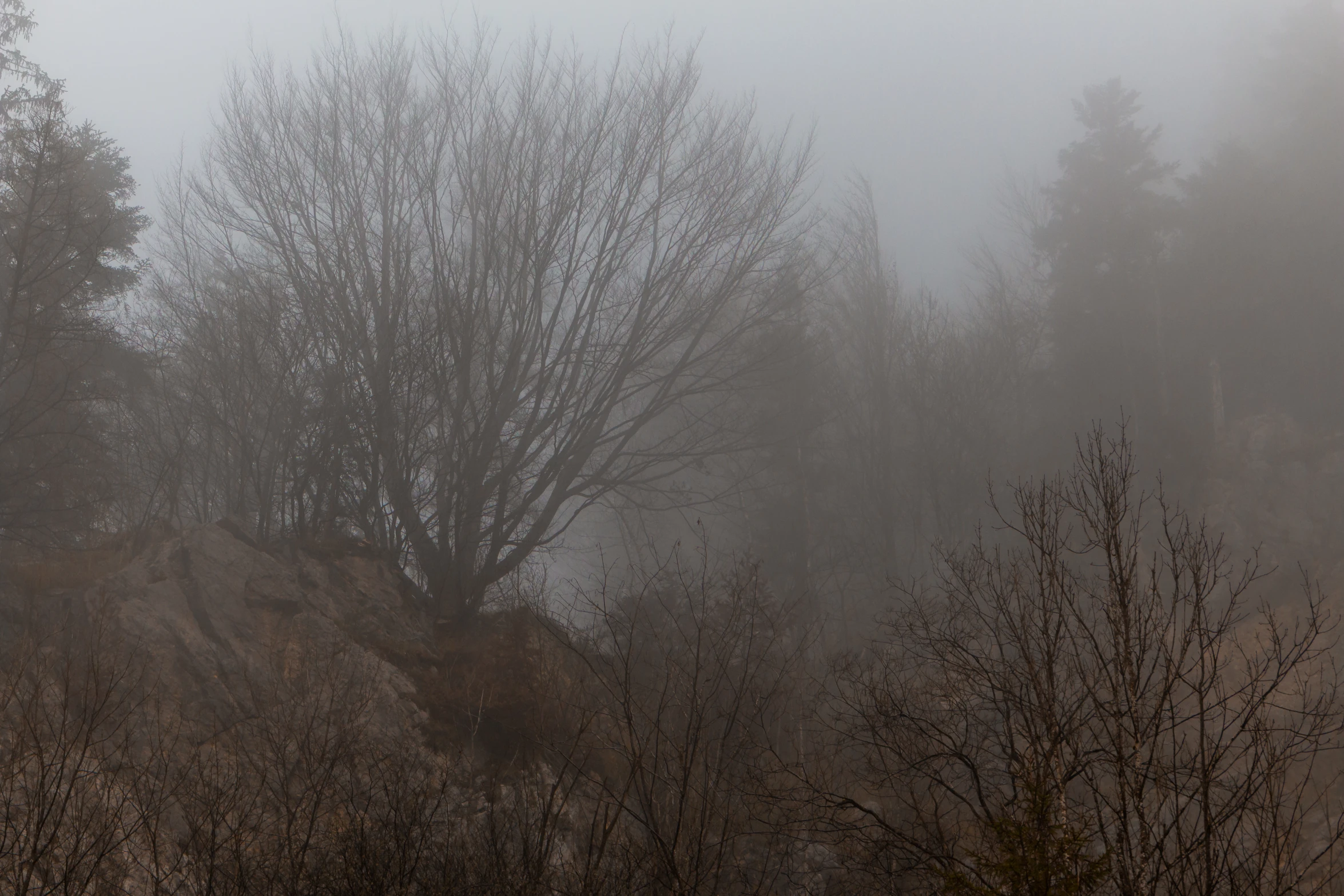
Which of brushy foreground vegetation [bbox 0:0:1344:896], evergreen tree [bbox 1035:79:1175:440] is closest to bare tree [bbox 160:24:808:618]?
brushy foreground vegetation [bbox 0:0:1344:896]

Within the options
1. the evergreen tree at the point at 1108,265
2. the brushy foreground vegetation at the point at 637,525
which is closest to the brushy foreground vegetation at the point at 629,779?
the brushy foreground vegetation at the point at 637,525

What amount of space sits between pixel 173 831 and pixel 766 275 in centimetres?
1138

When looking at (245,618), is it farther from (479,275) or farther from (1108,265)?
(1108,265)

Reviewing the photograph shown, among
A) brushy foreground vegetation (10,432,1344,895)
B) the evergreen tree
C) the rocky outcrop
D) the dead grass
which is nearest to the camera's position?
brushy foreground vegetation (10,432,1344,895)

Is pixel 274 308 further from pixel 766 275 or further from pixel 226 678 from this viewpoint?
pixel 766 275

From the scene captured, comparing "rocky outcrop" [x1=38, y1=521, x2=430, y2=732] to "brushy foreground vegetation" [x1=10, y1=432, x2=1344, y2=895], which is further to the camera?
"rocky outcrop" [x1=38, y1=521, x2=430, y2=732]

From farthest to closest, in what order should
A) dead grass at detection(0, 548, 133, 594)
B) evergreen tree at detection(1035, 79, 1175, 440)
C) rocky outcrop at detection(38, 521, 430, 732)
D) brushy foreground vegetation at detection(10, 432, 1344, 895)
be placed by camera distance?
evergreen tree at detection(1035, 79, 1175, 440)
dead grass at detection(0, 548, 133, 594)
rocky outcrop at detection(38, 521, 430, 732)
brushy foreground vegetation at detection(10, 432, 1344, 895)

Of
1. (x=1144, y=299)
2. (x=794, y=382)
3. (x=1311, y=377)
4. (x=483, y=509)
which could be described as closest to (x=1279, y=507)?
(x=1311, y=377)

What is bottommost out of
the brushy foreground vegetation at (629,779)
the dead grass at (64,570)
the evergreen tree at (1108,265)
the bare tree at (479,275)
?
the brushy foreground vegetation at (629,779)

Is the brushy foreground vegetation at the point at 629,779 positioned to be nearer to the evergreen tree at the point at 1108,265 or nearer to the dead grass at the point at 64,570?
the dead grass at the point at 64,570

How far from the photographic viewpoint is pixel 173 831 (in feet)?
23.9

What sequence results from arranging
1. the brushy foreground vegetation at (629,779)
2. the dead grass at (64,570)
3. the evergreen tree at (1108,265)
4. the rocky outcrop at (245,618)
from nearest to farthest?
the brushy foreground vegetation at (629,779), the rocky outcrop at (245,618), the dead grass at (64,570), the evergreen tree at (1108,265)

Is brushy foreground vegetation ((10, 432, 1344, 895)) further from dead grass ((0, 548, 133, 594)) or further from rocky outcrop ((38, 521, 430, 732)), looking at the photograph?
dead grass ((0, 548, 133, 594))

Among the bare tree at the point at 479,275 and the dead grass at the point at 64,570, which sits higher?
the bare tree at the point at 479,275
